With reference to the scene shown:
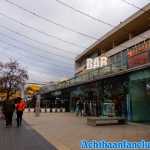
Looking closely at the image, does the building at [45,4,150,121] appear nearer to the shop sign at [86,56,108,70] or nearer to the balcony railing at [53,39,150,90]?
the balcony railing at [53,39,150,90]

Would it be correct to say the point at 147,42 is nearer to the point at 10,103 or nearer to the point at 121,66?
the point at 121,66

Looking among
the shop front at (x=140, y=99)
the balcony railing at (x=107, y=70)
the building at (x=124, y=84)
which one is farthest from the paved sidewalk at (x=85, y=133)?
the balcony railing at (x=107, y=70)

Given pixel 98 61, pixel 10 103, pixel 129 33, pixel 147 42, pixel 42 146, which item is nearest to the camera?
pixel 42 146

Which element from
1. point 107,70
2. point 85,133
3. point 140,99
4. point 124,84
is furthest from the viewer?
point 107,70

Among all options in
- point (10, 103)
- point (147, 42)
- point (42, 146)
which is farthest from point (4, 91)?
point (42, 146)

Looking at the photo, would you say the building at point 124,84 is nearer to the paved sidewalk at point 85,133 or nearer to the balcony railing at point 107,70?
the balcony railing at point 107,70

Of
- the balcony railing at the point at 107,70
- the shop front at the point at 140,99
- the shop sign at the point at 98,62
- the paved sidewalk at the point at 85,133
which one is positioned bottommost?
the paved sidewalk at the point at 85,133

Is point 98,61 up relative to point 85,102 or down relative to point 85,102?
up

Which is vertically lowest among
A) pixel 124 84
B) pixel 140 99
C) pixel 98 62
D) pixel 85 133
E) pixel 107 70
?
pixel 85 133

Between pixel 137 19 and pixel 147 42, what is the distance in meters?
4.82

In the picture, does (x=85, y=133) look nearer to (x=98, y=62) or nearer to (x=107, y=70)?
(x=107, y=70)

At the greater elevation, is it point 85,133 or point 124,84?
point 124,84

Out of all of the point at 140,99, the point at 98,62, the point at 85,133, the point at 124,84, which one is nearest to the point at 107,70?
the point at 124,84

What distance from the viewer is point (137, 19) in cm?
4084
